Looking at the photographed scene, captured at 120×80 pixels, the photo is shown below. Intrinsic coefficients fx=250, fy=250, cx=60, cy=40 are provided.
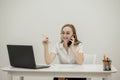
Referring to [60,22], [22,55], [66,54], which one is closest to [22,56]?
[22,55]

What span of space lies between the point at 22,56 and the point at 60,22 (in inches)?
76.5

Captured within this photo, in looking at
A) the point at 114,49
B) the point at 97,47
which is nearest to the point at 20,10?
the point at 97,47

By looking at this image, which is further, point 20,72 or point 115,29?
point 115,29

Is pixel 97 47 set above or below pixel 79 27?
below

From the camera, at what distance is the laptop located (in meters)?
2.48

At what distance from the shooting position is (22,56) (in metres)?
2.54

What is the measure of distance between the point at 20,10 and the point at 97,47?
151 centimetres

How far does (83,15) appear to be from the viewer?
4.37 m

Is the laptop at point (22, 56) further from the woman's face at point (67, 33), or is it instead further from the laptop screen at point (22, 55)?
the woman's face at point (67, 33)

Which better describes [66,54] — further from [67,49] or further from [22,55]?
[22,55]

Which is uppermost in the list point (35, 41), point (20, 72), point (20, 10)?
point (20, 10)

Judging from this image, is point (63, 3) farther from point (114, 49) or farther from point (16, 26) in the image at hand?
point (114, 49)

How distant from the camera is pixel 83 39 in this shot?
4383mm

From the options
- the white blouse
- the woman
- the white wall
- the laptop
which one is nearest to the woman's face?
the woman
